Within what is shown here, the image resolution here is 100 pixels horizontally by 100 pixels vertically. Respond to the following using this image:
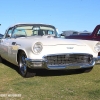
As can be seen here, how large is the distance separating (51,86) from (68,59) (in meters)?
0.94

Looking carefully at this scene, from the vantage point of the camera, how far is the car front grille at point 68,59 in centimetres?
497

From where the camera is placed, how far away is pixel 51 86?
443 cm

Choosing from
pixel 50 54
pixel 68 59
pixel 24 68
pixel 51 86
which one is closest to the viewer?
pixel 51 86

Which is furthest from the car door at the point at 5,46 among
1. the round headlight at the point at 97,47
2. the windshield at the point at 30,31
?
the round headlight at the point at 97,47

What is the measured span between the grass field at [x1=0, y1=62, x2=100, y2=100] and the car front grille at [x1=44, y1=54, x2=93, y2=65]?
39cm

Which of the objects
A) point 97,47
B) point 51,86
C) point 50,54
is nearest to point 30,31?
point 50,54

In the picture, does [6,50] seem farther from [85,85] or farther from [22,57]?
[85,85]

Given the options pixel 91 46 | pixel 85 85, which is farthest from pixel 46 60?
pixel 91 46

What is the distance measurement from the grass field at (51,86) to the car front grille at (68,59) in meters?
0.39

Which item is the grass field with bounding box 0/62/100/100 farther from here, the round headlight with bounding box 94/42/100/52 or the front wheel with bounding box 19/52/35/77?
the round headlight with bounding box 94/42/100/52

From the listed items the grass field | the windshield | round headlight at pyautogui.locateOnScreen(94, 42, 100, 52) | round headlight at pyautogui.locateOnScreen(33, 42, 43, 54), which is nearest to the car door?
the windshield

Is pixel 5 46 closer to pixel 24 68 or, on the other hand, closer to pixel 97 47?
pixel 24 68

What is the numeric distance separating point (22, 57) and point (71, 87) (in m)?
1.64

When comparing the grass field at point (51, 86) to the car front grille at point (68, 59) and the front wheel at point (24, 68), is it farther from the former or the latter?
the car front grille at point (68, 59)
